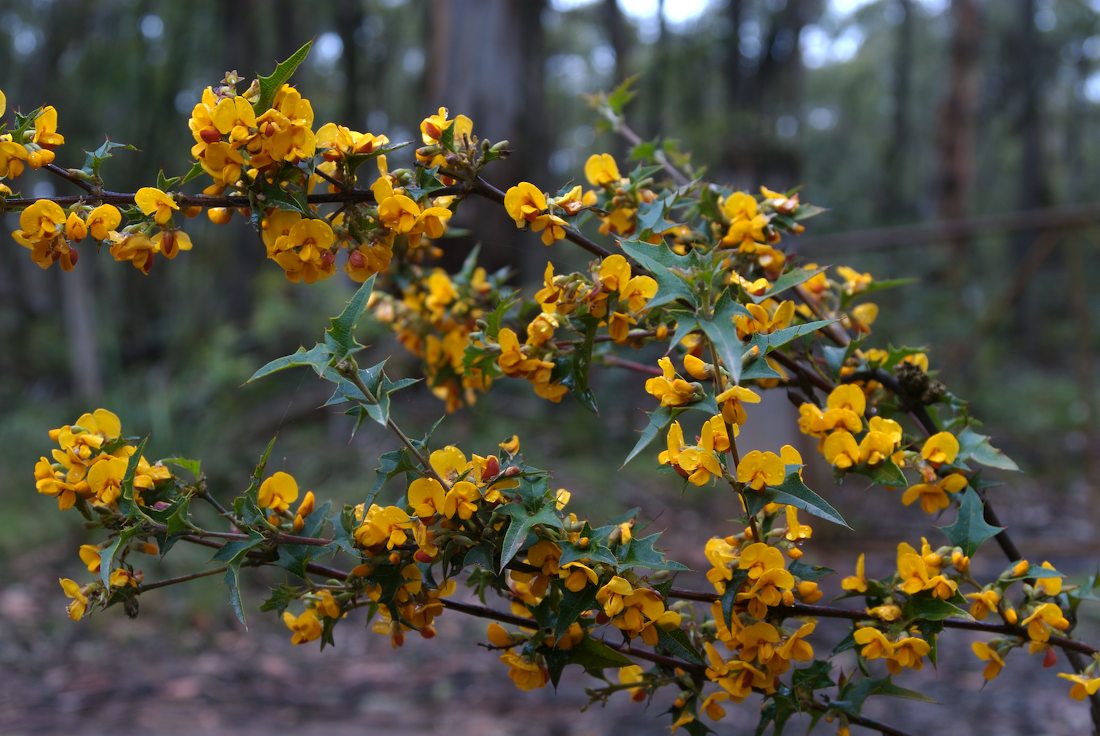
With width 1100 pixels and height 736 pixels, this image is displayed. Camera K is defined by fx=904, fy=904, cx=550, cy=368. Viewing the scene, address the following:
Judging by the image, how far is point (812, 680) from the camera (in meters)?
0.87

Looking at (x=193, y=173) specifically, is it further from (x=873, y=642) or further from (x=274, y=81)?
(x=873, y=642)

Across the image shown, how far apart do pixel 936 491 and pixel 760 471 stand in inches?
10.2

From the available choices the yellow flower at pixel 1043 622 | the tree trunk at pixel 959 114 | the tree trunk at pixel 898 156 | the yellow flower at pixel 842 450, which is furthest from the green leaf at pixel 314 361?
the tree trunk at pixel 898 156

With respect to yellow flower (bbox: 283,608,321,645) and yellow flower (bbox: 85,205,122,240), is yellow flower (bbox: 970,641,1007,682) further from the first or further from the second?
yellow flower (bbox: 85,205,122,240)

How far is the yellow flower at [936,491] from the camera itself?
2.88 ft

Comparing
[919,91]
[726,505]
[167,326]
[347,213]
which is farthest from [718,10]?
[919,91]

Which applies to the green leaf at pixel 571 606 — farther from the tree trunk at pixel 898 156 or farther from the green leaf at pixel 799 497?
the tree trunk at pixel 898 156

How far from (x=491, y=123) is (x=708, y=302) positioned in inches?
154

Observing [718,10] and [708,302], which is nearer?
[708,302]

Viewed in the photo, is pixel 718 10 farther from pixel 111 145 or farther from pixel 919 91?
pixel 919 91

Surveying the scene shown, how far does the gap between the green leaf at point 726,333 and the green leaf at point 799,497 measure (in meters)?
0.11

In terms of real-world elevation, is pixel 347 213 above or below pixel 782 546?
above

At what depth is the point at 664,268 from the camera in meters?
0.76

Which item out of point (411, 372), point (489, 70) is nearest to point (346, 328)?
point (411, 372)
